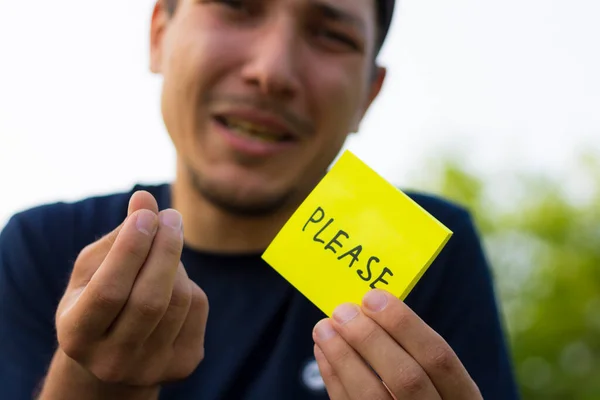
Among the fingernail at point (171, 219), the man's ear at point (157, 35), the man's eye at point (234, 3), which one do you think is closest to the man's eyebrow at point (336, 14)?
the man's eye at point (234, 3)

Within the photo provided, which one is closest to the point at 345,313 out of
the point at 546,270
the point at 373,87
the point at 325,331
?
the point at 325,331

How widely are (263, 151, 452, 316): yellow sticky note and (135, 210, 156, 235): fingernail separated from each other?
0.72 ft

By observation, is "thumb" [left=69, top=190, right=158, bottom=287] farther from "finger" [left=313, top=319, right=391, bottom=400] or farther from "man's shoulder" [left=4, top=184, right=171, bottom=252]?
"man's shoulder" [left=4, top=184, right=171, bottom=252]

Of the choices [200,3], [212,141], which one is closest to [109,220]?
[212,141]

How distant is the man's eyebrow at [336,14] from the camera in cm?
151

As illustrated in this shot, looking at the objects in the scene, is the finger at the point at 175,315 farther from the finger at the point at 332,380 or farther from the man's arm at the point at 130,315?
the finger at the point at 332,380

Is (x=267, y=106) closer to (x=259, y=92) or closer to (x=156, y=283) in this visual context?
(x=259, y=92)

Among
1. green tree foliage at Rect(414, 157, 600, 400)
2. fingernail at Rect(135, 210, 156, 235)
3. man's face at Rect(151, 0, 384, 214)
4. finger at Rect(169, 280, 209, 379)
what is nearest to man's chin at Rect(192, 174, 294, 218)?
man's face at Rect(151, 0, 384, 214)

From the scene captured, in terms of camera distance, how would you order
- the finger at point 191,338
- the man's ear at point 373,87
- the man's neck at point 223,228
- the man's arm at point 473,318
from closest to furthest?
the finger at point 191,338, the man's arm at point 473,318, the man's neck at point 223,228, the man's ear at point 373,87

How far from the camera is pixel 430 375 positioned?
996 millimetres

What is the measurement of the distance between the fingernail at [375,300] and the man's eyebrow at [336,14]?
2.52ft

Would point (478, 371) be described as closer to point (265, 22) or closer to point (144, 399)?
point (144, 399)

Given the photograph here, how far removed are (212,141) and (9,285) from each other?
0.63 metres

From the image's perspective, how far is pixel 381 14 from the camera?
70.0 inches
